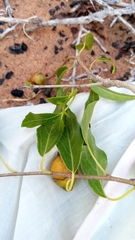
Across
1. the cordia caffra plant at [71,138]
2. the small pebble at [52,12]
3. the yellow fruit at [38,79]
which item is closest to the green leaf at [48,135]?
the cordia caffra plant at [71,138]

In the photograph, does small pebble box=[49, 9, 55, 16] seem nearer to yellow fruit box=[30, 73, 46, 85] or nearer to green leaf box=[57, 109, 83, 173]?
yellow fruit box=[30, 73, 46, 85]

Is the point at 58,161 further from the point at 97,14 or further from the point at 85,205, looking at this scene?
the point at 97,14

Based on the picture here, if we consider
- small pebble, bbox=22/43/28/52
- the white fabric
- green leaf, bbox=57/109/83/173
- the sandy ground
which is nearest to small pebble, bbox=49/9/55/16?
the sandy ground

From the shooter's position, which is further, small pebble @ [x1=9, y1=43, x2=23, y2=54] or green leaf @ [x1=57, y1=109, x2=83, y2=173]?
small pebble @ [x1=9, y1=43, x2=23, y2=54]

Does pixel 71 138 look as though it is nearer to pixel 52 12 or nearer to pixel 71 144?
pixel 71 144

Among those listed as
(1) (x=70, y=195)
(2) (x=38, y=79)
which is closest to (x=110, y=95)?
(1) (x=70, y=195)

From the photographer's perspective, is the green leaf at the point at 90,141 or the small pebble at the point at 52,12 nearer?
the green leaf at the point at 90,141

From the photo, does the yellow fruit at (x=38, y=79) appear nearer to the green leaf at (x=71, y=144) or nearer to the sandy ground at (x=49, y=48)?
the sandy ground at (x=49, y=48)
